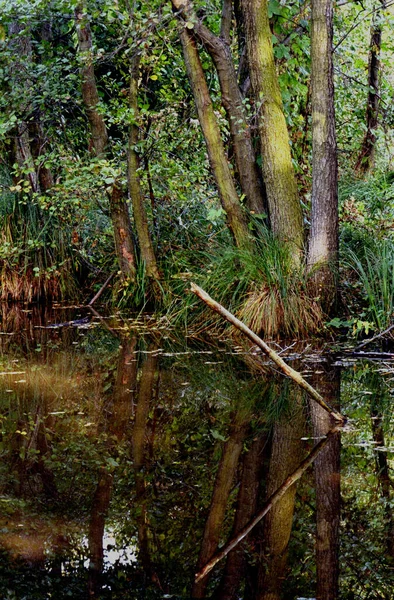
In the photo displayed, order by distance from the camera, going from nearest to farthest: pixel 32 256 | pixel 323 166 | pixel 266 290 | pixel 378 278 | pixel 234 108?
pixel 323 166, pixel 266 290, pixel 378 278, pixel 234 108, pixel 32 256

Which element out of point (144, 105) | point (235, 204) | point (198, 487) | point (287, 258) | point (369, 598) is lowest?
point (369, 598)

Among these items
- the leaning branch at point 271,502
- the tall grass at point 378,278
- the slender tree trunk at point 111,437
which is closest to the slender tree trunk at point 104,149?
the slender tree trunk at point 111,437

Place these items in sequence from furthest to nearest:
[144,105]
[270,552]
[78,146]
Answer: [78,146]
[144,105]
[270,552]

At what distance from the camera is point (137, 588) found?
3057 millimetres

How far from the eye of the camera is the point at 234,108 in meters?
8.03

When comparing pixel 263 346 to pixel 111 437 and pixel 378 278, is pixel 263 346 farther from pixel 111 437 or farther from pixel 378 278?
pixel 378 278

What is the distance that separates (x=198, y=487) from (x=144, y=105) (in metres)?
6.31

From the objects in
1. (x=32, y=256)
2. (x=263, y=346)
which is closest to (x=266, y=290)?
(x=263, y=346)

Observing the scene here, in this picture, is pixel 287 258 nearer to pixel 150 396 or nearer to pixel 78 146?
pixel 150 396

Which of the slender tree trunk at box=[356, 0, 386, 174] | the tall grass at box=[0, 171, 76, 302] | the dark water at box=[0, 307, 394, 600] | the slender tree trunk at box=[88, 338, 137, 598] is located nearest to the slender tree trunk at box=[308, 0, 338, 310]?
the dark water at box=[0, 307, 394, 600]

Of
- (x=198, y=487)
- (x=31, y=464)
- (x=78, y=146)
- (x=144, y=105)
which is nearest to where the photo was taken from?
(x=198, y=487)

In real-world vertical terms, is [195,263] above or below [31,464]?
above

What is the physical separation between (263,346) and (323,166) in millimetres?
3470

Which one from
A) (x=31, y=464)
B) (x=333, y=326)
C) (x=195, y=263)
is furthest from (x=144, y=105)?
(x=31, y=464)
